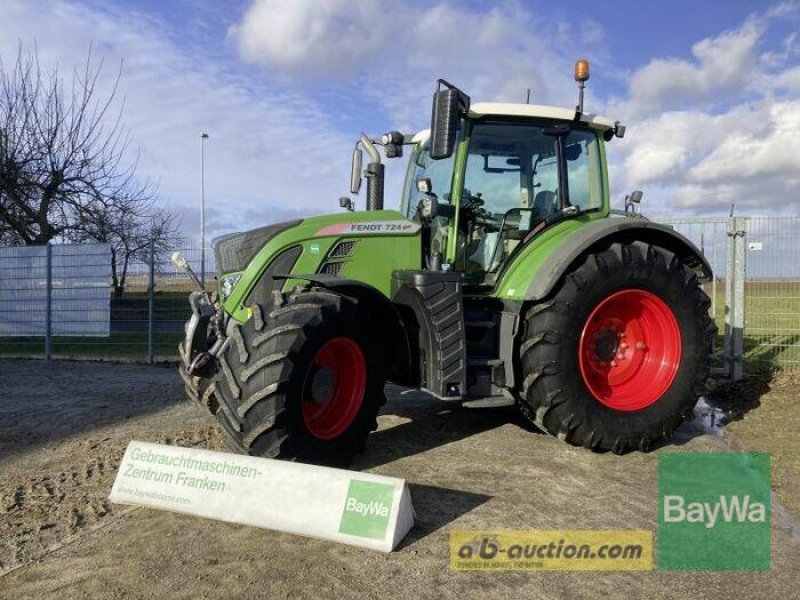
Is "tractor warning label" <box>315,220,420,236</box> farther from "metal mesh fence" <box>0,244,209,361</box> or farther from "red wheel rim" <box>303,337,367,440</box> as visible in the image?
"metal mesh fence" <box>0,244,209,361</box>

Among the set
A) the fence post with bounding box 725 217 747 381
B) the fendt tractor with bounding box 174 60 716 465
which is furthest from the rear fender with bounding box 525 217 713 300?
the fence post with bounding box 725 217 747 381

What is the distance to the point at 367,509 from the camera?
316 cm

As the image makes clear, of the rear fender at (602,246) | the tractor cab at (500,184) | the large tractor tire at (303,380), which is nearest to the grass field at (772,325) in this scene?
the rear fender at (602,246)

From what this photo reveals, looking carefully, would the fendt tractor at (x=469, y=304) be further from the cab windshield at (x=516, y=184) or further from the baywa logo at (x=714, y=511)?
the baywa logo at (x=714, y=511)

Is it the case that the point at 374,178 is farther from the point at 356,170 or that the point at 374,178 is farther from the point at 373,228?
the point at 373,228

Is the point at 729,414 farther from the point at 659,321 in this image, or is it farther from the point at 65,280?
→ the point at 65,280

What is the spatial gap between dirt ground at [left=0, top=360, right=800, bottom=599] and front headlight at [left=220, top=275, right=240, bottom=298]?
A: 1.19 metres

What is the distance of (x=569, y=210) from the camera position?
534 cm

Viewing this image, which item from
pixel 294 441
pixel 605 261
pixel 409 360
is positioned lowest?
pixel 294 441

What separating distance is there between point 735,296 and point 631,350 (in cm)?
333

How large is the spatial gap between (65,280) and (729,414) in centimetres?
1012

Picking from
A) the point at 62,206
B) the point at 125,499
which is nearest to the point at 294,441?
the point at 125,499

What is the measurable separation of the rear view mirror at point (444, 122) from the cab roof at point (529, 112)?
2.20 ft

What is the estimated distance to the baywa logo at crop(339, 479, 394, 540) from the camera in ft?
10.2
